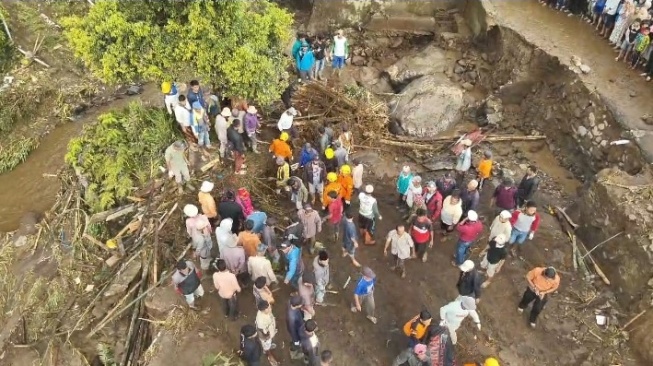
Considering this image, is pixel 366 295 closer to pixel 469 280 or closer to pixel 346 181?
pixel 469 280

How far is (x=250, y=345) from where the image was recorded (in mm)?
8250

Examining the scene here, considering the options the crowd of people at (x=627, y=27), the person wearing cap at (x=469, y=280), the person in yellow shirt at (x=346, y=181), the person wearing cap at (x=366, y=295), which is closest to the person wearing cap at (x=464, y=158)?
the person in yellow shirt at (x=346, y=181)

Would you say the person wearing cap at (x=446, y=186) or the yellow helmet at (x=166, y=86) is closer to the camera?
the person wearing cap at (x=446, y=186)

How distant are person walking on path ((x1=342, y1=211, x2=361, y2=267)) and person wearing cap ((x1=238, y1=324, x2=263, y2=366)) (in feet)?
9.22

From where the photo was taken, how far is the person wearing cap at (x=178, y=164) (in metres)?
11.1

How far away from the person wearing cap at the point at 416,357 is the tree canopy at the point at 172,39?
678cm

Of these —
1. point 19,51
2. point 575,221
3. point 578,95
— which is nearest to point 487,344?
point 575,221

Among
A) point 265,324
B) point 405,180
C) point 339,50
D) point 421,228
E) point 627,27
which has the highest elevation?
point 627,27

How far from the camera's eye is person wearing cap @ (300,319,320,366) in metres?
8.18

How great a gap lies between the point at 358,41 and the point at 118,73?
9323mm

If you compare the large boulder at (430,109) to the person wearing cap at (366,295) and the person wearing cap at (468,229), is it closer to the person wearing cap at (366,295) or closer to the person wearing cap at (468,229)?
the person wearing cap at (468,229)

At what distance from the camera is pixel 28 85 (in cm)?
1772

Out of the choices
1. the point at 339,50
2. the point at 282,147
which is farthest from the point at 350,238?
the point at 339,50

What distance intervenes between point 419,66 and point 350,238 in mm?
8698
